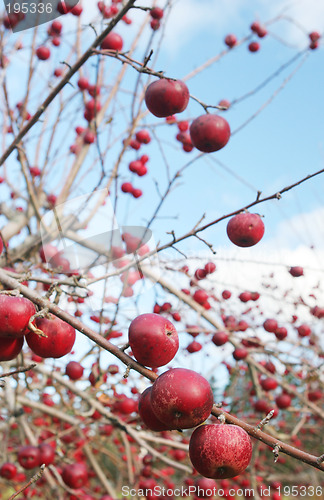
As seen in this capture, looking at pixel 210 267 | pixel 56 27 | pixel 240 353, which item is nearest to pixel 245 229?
pixel 210 267

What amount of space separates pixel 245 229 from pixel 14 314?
42.3 inches

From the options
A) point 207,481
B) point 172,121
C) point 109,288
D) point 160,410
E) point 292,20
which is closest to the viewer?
point 160,410

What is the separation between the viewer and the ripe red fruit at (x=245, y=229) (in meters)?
1.86

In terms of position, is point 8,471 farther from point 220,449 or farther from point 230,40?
point 230,40

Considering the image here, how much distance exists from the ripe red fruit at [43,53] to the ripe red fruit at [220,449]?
3.48 m

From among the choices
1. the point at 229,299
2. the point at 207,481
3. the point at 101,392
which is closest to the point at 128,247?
the point at 101,392

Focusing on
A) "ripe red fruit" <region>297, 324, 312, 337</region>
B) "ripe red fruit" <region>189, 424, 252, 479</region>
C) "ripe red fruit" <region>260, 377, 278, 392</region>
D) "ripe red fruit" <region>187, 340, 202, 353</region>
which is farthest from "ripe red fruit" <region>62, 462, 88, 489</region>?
"ripe red fruit" <region>297, 324, 312, 337</region>

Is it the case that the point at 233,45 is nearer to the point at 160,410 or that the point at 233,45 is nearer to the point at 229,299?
the point at 229,299

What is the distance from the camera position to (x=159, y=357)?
3.90ft

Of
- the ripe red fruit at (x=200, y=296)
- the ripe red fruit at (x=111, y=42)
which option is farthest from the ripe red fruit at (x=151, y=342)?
the ripe red fruit at (x=200, y=296)

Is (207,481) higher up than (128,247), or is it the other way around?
(128,247)

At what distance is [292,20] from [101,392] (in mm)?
3667

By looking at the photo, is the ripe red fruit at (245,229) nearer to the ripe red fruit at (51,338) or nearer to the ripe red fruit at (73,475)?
the ripe red fruit at (51,338)

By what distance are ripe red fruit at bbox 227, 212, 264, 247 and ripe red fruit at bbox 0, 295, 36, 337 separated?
1.00 m
